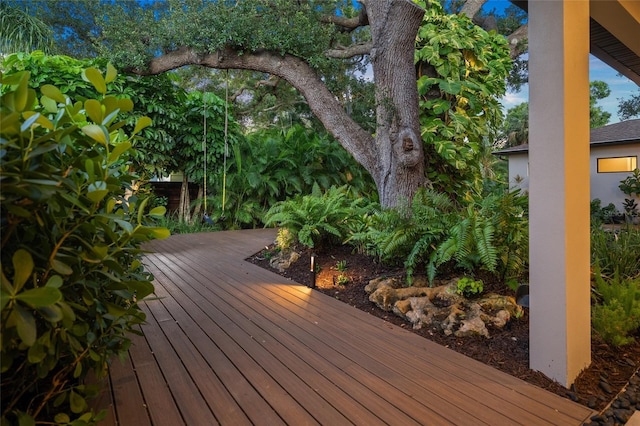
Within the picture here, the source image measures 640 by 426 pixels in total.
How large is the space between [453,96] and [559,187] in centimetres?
368

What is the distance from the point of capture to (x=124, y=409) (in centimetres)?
151

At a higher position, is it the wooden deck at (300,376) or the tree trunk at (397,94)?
the tree trunk at (397,94)

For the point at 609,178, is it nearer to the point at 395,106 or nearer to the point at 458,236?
the point at 395,106

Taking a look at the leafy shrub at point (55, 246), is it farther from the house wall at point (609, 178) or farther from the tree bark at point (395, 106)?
the house wall at point (609, 178)

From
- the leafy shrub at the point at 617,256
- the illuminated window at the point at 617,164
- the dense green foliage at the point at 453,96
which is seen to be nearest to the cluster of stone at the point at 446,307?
the leafy shrub at the point at 617,256

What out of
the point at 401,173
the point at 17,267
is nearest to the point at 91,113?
the point at 17,267

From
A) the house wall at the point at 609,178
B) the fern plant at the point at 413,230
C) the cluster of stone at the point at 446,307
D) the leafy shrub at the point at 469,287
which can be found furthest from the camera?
the house wall at the point at 609,178

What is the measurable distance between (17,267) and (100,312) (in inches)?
15.3

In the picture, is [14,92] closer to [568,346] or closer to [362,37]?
[568,346]

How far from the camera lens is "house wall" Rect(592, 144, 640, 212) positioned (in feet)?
32.8

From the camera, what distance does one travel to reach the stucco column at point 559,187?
170 cm

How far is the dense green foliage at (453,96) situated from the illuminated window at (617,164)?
7732mm

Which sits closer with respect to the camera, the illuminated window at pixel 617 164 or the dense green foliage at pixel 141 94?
the dense green foliage at pixel 141 94

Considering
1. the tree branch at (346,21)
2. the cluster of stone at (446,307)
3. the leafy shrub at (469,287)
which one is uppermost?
the tree branch at (346,21)
